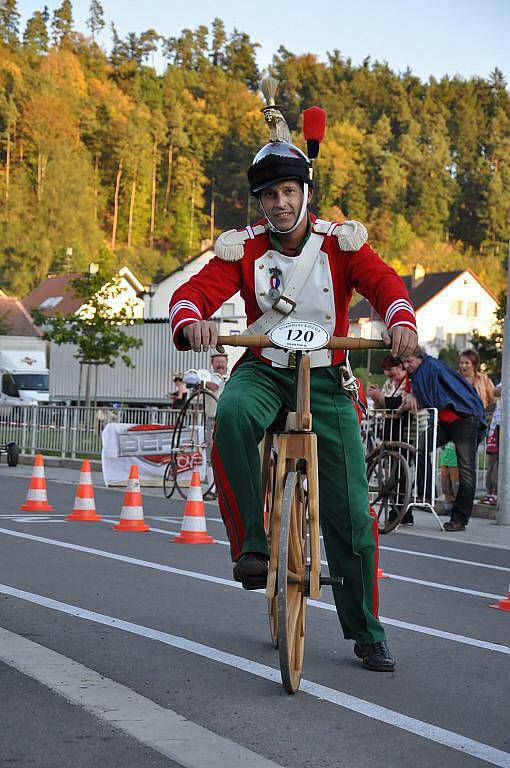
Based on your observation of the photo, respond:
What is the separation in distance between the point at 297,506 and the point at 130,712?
1.08m

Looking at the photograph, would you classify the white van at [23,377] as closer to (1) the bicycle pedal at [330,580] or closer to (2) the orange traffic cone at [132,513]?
(2) the orange traffic cone at [132,513]

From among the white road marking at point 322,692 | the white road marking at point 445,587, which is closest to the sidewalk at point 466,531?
the white road marking at point 445,587

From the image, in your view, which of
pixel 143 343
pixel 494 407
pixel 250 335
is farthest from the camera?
pixel 143 343

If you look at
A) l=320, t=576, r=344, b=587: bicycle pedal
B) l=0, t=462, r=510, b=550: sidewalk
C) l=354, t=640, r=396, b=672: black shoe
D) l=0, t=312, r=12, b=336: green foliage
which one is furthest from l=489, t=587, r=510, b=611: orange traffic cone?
l=0, t=312, r=12, b=336: green foliage

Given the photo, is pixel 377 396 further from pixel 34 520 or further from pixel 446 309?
pixel 446 309

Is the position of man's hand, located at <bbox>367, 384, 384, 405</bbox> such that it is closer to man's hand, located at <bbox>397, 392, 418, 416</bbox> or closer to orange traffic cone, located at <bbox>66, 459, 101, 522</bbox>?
man's hand, located at <bbox>397, 392, 418, 416</bbox>

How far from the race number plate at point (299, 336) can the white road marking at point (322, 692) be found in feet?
4.32

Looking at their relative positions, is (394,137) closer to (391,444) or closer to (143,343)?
(143,343)

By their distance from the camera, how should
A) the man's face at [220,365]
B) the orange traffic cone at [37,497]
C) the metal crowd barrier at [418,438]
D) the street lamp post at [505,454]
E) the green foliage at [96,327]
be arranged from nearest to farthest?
the metal crowd barrier at [418,438], the orange traffic cone at [37,497], the street lamp post at [505,454], the man's face at [220,365], the green foliage at [96,327]

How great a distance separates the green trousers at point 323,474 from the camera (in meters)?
5.16

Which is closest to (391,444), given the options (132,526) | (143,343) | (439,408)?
(439,408)

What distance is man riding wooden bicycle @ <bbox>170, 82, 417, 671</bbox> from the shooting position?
5230 millimetres

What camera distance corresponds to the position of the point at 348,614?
5.52 m

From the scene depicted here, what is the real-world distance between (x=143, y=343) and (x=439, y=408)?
3419cm
